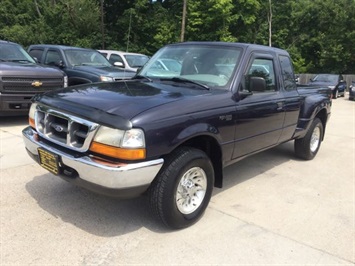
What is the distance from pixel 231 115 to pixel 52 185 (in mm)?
2398

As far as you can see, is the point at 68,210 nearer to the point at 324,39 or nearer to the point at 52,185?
the point at 52,185

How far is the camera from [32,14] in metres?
38.8

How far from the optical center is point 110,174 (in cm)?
300

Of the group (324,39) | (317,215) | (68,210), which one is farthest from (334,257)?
(324,39)

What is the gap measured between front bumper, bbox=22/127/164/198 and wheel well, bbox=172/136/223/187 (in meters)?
0.72

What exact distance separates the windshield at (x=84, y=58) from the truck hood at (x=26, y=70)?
5.48ft

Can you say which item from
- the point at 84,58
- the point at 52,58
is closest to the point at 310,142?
the point at 84,58

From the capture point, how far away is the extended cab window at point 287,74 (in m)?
5.36

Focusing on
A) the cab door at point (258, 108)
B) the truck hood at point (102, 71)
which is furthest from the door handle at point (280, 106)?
the truck hood at point (102, 71)

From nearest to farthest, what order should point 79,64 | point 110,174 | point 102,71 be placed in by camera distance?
point 110,174
point 102,71
point 79,64

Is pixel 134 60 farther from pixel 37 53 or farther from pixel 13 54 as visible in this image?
pixel 13 54

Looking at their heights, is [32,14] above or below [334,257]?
above

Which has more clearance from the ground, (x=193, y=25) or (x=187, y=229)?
(x=193, y=25)

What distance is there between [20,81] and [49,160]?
5061 millimetres
